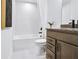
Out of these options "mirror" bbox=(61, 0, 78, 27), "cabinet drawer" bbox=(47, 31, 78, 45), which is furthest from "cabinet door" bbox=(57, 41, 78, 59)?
"mirror" bbox=(61, 0, 78, 27)

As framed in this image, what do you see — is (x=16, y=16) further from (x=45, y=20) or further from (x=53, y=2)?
(x=53, y=2)

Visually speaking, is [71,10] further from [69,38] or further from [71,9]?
[69,38]

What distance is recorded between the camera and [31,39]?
14.8ft

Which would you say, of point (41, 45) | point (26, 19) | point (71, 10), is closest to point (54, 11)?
point (41, 45)

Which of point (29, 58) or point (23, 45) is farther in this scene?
point (23, 45)

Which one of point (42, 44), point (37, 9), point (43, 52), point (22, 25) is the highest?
point (37, 9)

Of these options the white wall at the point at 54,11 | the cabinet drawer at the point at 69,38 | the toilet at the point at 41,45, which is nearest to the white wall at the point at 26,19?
the white wall at the point at 54,11

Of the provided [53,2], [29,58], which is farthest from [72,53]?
[53,2]

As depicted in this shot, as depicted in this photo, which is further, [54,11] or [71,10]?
[54,11]

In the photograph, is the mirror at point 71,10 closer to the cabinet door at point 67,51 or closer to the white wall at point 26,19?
the cabinet door at point 67,51

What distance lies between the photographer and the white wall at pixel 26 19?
16.0ft

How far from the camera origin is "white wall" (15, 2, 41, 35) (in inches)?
193

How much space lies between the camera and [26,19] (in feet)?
16.4

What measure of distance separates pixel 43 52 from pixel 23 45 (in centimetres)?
111
